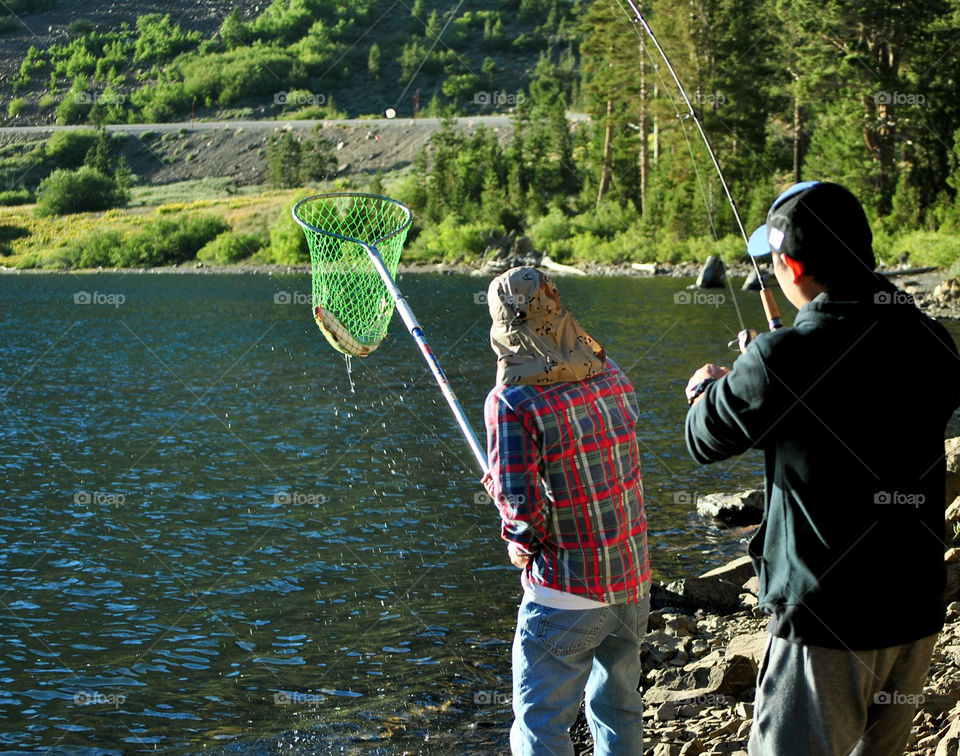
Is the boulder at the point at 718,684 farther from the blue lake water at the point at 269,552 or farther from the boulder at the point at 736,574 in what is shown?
the boulder at the point at 736,574

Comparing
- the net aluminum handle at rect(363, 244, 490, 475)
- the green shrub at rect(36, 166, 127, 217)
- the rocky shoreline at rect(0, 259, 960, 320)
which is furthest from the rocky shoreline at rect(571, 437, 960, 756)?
the green shrub at rect(36, 166, 127, 217)

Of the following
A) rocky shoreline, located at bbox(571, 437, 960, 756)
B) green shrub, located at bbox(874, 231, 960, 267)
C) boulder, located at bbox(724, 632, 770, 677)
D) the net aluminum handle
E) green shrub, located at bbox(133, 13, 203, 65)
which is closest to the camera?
rocky shoreline, located at bbox(571, 437, 960, 756)

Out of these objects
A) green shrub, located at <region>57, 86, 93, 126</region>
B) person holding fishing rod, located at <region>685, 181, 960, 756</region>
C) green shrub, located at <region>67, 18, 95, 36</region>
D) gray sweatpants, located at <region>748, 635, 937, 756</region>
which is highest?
green shrub, located at <region>67, 18, 95, 36</region>

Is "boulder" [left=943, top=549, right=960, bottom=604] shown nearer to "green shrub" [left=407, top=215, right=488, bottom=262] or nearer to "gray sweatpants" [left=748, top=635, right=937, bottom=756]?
"gray sweatpants" [left=748, top=635, right=937, bottom=756]

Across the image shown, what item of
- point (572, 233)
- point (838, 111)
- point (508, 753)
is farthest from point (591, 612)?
point (572, 233)

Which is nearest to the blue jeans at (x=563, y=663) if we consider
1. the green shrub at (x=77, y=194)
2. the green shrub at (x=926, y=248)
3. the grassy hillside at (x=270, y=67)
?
the green shrub at (x=926, y=248)

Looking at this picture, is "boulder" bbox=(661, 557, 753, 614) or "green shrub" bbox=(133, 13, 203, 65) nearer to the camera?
"boulder" bbox=(661, 557, 753, 614)

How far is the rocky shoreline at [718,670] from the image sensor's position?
17.7ft

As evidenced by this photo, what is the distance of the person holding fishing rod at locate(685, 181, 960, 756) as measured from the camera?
122 inches

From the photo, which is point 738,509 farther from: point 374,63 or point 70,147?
point 374,63

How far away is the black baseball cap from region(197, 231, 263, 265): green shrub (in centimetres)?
8293

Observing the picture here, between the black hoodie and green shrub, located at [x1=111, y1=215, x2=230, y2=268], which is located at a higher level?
the black hoodie

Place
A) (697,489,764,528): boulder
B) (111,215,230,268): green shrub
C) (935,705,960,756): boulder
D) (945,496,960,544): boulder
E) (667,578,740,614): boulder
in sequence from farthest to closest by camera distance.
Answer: (111,215,230,268): green shrub → (697,489,764,528): boulder → (667,578,740,614): boulder → (945,496,960,544): boulder → (935,705,960,756): boulder

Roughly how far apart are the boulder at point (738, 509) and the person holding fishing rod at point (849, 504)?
8.96 metres
